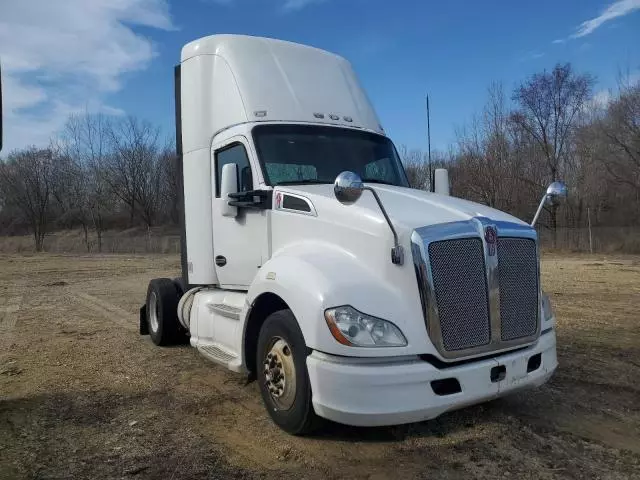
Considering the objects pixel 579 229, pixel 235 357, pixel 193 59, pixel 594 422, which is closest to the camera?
pixel 594 422

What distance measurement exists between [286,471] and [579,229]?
28.4 m

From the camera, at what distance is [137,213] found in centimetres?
6300

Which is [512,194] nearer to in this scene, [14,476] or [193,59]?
[193,59]

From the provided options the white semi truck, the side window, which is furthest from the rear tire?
the side window

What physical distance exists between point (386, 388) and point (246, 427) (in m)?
1.60

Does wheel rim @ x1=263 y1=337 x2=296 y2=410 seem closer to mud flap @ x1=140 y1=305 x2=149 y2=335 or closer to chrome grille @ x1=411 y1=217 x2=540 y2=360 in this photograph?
chrome grille @ x1=411 y1=217 x2=540 y2=360

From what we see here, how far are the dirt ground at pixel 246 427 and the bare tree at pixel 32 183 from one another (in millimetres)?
53843

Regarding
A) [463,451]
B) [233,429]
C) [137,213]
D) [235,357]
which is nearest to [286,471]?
[233,429]

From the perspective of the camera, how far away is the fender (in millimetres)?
3990

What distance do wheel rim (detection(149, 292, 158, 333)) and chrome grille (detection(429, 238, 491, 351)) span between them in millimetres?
5324

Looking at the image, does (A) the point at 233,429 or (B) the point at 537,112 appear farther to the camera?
(B) the point at 537,112

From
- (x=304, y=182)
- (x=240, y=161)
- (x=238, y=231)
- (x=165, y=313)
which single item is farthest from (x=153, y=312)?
(x=304, y=182)

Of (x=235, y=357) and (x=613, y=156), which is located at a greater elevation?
(x=613, y=156)

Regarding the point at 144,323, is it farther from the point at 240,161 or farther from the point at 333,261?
the point at 333,261
